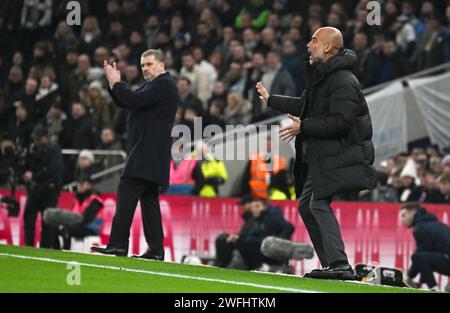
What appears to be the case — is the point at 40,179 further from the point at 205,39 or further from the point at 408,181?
the point at 205,39

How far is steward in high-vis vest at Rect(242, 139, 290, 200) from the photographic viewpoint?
62.5ft

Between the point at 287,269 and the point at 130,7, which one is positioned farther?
the point at 130,7

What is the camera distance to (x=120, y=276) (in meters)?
10.3

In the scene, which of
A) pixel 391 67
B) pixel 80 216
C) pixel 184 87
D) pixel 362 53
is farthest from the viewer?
pixel 184 87

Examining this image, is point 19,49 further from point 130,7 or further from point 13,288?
point 13,288

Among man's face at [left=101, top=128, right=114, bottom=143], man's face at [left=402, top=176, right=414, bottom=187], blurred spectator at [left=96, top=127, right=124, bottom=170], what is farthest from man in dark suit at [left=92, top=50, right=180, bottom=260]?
blurred spectator at [left=96, top=127, right=124, bottom=170]

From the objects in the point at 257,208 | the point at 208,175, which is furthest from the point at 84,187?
the point at 257,208

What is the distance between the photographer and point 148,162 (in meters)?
12.6

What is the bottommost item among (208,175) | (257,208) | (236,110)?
(257,208)

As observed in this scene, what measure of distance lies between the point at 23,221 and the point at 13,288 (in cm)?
987

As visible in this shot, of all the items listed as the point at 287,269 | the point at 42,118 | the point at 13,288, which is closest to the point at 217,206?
the point at 287,269

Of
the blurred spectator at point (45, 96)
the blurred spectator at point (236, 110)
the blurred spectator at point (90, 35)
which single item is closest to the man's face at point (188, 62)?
the blurred spectator at point (236, 110)

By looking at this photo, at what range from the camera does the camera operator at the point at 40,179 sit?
1892 cm

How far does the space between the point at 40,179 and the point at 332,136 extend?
9436 mm
